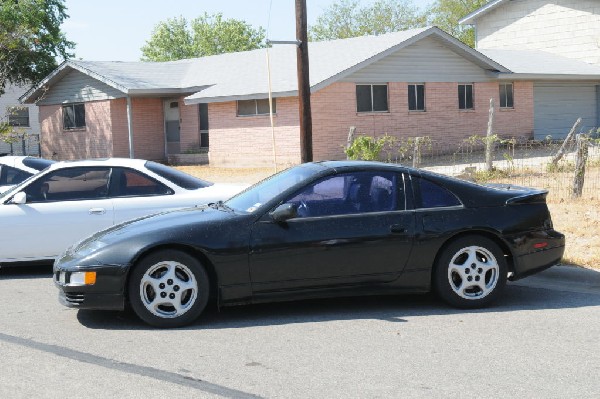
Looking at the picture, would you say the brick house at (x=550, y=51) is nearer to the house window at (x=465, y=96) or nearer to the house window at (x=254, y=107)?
the house window at (x=465, y=96)

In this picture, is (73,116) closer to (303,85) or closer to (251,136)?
(251,136)

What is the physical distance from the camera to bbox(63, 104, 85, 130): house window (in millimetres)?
32625

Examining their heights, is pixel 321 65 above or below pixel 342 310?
above

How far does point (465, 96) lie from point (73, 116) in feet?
49.5

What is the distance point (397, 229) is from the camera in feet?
23.8

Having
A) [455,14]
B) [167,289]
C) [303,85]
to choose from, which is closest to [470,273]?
[167,289]

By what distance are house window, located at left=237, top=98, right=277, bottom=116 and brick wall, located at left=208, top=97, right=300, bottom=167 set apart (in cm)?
17

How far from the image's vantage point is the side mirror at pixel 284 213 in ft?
23.0

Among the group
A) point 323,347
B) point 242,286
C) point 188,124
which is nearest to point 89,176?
point 242,286

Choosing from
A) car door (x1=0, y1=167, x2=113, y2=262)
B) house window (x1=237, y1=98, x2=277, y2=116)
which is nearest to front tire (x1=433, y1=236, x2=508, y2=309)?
car door (x1=0, y1=167, x2=113, y2=262)

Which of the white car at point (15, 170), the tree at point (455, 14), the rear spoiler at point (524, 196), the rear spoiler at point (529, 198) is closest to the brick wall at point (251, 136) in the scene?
the white car at point (15, 170)

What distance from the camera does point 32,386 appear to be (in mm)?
5348

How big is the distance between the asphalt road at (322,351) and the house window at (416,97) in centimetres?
2001

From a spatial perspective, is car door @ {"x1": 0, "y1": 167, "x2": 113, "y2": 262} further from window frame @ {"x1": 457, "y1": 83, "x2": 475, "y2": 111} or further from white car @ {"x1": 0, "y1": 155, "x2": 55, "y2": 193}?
window frame @ {"x1": 457, "y1": 83, "x2": 475, "y2": 111}
